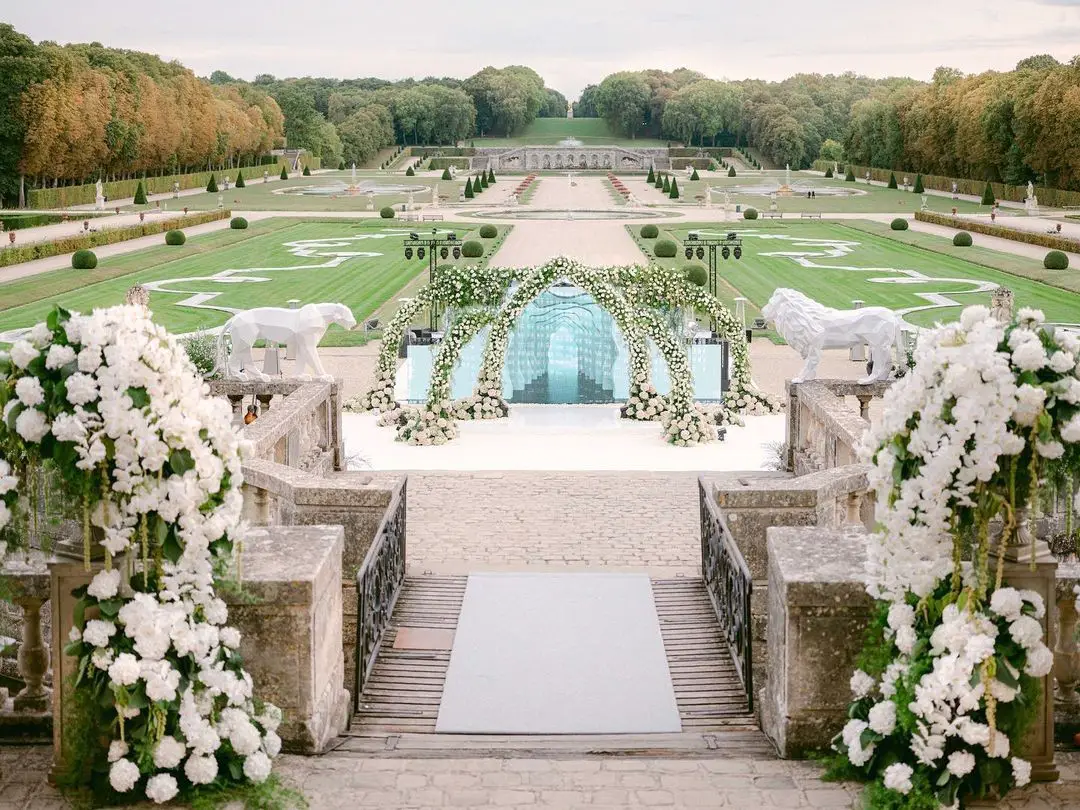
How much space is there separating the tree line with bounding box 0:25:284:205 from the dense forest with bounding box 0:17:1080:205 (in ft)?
0.34

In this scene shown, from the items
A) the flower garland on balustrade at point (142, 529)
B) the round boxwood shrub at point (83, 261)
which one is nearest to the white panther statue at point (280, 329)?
the flower garland on balustrade at point (142, 529)

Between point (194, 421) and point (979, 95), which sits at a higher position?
point (979, 95)

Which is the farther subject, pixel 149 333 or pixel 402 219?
pixel 402 219

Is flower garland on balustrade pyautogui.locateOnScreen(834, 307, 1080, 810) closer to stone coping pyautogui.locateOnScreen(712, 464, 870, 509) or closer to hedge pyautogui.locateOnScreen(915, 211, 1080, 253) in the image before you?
stone coping pyautogui.locateOnScreen(712, 464, 870, 509)

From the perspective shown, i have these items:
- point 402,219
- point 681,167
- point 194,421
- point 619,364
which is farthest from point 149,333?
point 681,167

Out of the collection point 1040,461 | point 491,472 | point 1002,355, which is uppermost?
point 1002,355

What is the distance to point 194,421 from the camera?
4.98m

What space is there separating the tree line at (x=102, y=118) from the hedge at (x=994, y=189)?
45.2 m

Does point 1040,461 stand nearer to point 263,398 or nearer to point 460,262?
point 263,398

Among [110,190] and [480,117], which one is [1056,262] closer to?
[110,190]

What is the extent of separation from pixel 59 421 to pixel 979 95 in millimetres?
80956

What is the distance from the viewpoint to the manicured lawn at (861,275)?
32625mm

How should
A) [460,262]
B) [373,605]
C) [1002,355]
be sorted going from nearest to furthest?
[1002,355] → [373,605] → [460,262]

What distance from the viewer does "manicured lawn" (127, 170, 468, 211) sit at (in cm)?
6909
